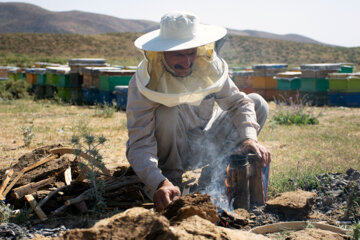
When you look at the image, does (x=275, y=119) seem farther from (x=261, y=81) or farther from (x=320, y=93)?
(x=261, y=81)

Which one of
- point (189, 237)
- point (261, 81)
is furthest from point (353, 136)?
point (261, 81)

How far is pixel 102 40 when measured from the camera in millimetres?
44688

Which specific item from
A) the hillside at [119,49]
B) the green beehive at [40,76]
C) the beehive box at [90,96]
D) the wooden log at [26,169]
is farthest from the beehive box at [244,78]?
the hillside at [119,49]

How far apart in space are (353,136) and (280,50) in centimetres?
3992

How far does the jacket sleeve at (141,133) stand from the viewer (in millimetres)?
2594

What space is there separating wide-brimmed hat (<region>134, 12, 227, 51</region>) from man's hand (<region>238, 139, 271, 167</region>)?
80cm

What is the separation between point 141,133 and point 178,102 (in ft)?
1.14

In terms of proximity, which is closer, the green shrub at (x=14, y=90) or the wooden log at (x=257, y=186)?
the wooden log at (x=257, y=186)

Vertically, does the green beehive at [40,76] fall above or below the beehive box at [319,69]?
below

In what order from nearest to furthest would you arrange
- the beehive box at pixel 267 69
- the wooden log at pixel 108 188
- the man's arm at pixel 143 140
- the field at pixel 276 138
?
the man's arm at pixel 143 140 < the wooden log at pixel 108 188 < the field at pixel 276 138 < the beehive box at pixel 267 69

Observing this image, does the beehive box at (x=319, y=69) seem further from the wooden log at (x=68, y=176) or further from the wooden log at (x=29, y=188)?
the wooden log at (x=29, y=188)

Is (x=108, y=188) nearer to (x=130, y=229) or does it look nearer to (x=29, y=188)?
(x=29, y=188)

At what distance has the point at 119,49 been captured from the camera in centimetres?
4212

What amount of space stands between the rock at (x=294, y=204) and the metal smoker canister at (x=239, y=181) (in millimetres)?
197
